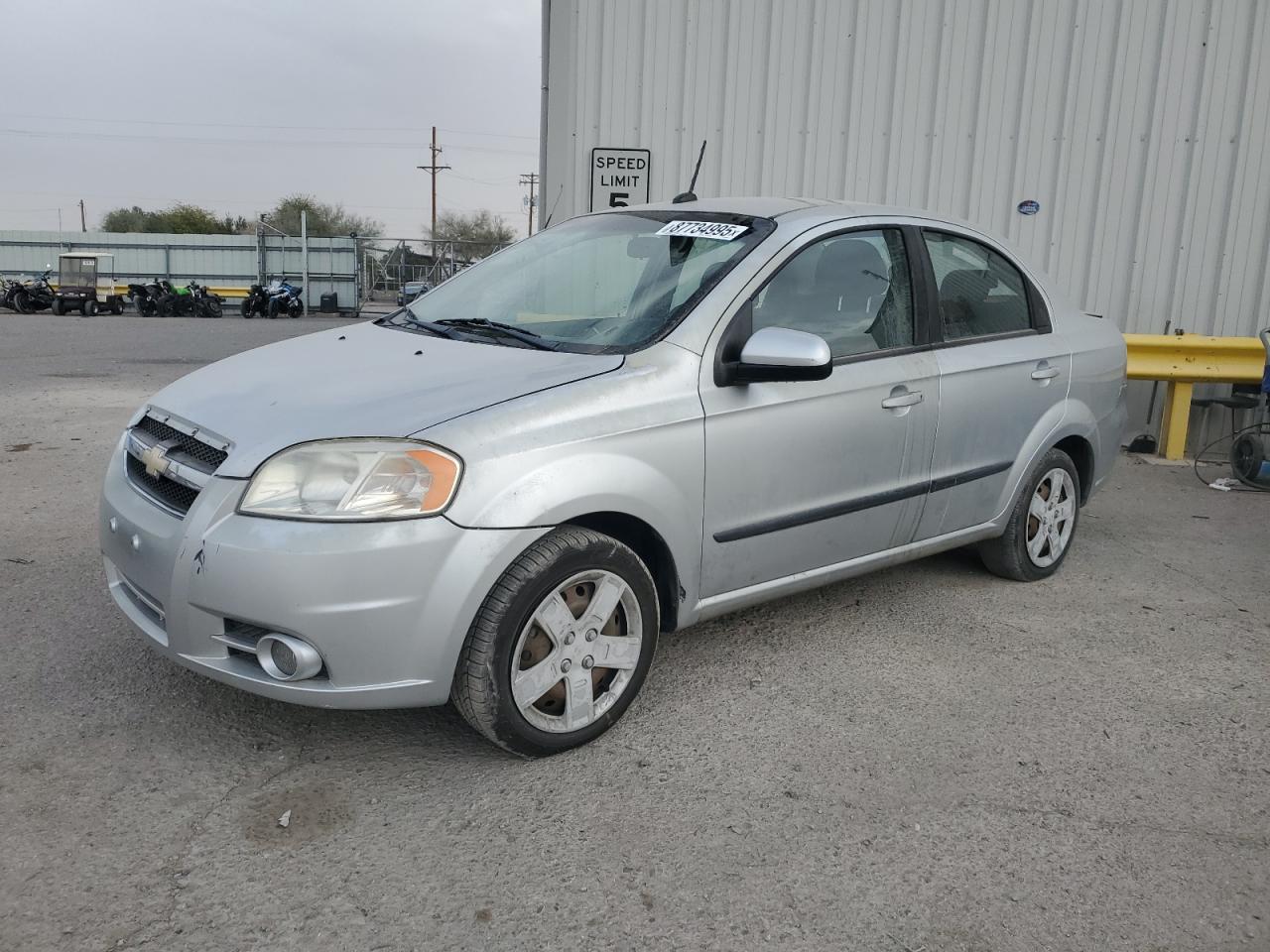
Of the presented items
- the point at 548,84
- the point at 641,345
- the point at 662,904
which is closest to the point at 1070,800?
the point at 662,904

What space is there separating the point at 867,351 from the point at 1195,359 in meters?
5.46

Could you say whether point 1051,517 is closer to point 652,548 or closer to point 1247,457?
point 652,548

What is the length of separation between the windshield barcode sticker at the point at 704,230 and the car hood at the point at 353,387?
0.77 meters

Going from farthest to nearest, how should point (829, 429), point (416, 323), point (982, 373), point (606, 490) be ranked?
1. point (982, 373)
2. point (416, 323)
3. point (829, 429)
4. point (606, 490)

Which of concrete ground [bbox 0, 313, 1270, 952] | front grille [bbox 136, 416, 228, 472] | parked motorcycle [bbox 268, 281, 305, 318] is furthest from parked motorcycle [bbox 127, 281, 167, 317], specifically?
front grille [bbox 136, 416, 228, 472]

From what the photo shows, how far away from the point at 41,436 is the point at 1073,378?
23.3 ft

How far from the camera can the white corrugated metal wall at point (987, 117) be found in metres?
8.13

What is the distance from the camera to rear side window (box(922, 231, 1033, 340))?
4.09 meters

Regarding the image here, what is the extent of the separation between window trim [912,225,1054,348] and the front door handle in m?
0.27

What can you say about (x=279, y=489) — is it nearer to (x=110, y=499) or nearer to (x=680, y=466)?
(x=110, y=499)

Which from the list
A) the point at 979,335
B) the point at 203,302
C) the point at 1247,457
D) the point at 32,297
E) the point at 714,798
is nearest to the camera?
the point at 714,798

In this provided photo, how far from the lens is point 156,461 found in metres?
2.97

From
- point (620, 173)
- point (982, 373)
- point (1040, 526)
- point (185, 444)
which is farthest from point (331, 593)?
point (620, 173)

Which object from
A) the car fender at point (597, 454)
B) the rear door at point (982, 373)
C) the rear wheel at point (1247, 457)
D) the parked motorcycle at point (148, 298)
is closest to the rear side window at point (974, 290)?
the rear door at point (982, 373)
